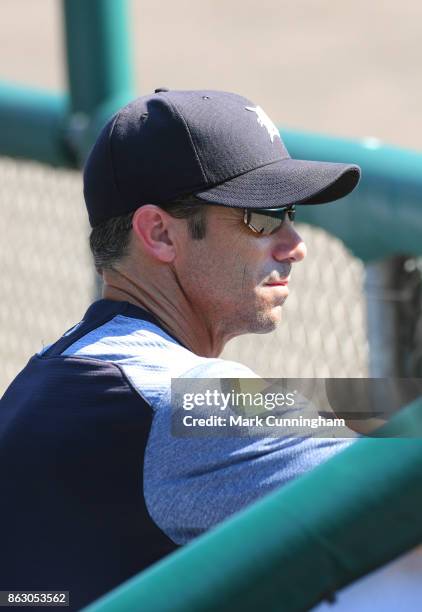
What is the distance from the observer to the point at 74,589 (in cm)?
157

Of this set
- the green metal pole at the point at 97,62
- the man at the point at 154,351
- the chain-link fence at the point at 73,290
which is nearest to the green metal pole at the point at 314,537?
the man at the point at 154,351

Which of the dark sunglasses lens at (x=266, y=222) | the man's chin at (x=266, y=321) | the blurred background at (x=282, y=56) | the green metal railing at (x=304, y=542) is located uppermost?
the green metal railing at (x=304, y=542)

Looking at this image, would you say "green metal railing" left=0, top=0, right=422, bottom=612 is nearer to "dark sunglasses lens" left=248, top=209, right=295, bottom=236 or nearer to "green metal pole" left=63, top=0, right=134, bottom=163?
"dark sunglasses lens" left=248, top=209, right=295, bottom=236

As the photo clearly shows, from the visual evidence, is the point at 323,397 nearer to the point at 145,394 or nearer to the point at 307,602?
the point at 145,394

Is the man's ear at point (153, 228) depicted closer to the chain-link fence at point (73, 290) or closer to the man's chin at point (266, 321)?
the man's chin at point (266, 321)

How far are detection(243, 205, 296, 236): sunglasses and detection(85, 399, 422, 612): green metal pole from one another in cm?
100

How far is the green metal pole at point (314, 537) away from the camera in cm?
90

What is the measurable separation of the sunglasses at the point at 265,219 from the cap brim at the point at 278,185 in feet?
0.06

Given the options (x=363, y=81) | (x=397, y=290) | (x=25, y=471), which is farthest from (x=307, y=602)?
(x=363, y=81)

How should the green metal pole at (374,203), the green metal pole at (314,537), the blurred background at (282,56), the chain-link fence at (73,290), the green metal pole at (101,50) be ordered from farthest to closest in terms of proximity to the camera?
1. the blurred background at (282,56)
2. the green metal pole at (101,50)
3. the chain-link fence at (73,290)
4. the green metal pole at (374,203)
5. the green metal pole at (314,537)

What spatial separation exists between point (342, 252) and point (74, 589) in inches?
61.2

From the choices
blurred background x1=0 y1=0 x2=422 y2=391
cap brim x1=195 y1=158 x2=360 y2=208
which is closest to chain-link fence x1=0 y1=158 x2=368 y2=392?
cap brim x1=195 y1=158 x2=360 y2=208

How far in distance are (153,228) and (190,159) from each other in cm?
11

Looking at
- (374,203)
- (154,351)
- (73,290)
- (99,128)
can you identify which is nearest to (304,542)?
(154,351)
